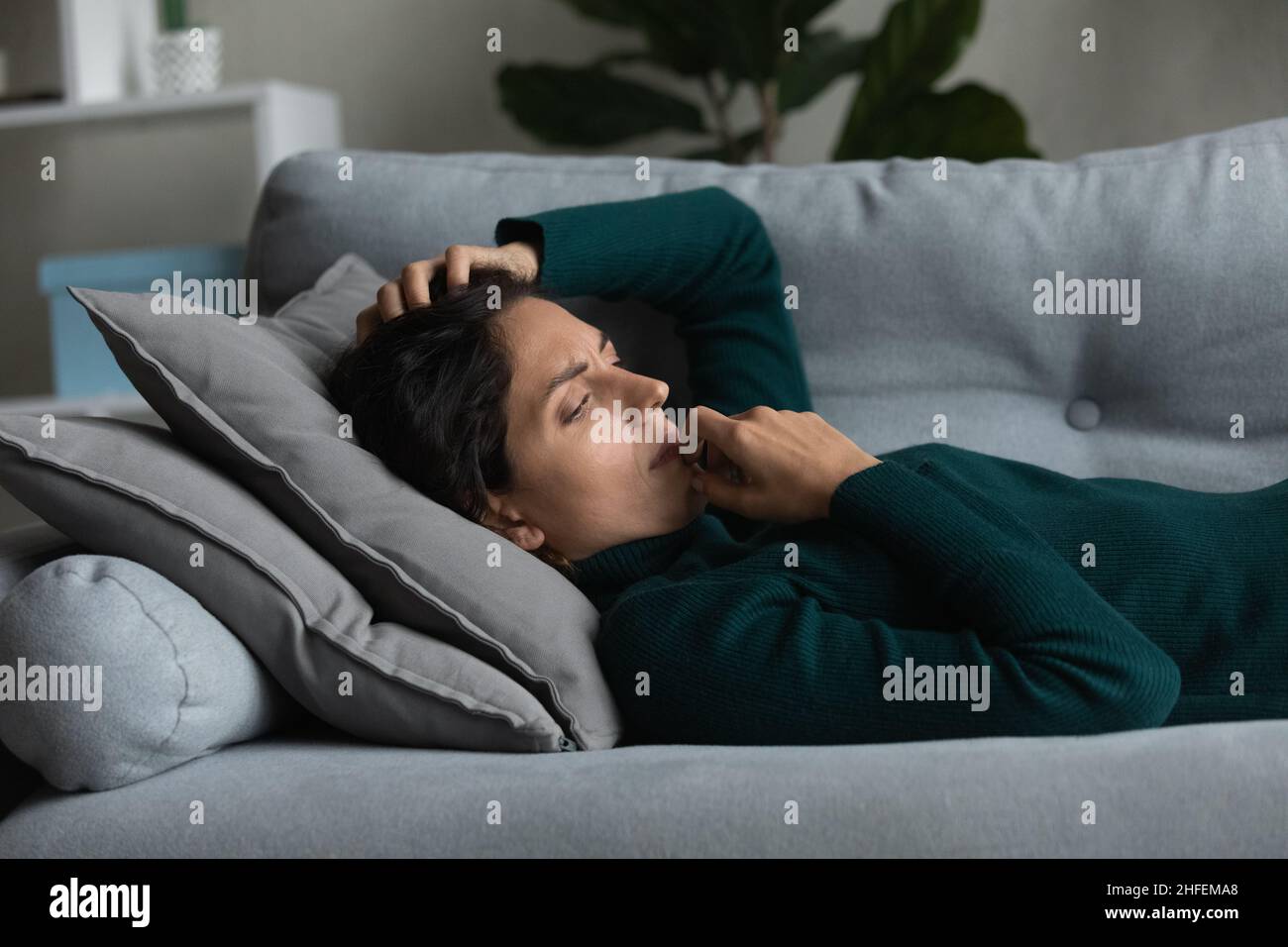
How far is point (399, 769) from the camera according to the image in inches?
35.8

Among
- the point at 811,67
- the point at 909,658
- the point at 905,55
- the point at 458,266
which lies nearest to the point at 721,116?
the point at 811,67

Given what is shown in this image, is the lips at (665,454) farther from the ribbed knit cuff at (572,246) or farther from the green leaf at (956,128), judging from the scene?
the green leaf at (956,128)

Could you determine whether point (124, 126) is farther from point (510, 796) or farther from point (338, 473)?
point (510, 796)

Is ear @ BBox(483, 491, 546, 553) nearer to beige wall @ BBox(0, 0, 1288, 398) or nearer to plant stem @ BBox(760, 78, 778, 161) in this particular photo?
plant stem @ BBox(760, 78, 778, 161)

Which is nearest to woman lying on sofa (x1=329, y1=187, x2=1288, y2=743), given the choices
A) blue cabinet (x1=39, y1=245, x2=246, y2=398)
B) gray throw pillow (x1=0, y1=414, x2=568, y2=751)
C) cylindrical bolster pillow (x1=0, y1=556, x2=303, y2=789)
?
gray throw pillow (x1=0, y1=414, x2=568, y2=751)

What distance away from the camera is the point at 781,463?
112 centimetres

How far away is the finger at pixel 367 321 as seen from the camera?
50.8 inches

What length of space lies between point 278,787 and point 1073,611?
61 cm

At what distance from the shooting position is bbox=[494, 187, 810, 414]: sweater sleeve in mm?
1390

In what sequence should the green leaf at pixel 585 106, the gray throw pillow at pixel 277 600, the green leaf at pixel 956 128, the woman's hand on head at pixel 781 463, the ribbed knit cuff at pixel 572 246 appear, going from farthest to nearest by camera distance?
the green leaf at pixel 585 106, the green leaf at pixel 956 128, the ribbed knit cuff at pixel 572 246, the woman's hand on head at pixel 781 463, the gray throw pillow at pixel 277 600

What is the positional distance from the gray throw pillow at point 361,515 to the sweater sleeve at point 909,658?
5 cm

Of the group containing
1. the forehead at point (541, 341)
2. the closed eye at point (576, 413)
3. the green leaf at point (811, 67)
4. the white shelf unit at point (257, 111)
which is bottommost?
the closed eye at point (576, 413)

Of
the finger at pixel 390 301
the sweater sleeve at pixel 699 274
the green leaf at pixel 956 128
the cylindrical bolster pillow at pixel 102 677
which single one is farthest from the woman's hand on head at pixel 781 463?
the green leaf at pixel 956 128

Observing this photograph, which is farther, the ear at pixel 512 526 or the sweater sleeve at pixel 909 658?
the ear at pixel 512 526
